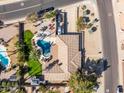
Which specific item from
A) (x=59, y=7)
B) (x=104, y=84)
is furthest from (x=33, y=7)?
(x=104, y=84)

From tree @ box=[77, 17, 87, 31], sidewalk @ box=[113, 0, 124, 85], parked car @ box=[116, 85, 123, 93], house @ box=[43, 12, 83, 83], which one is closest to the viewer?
parked car @ box=[116, 85, 123, 93]

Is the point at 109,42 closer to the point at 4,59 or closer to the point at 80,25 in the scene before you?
the point at 80,25

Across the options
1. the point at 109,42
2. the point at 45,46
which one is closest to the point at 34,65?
the point at 45,46

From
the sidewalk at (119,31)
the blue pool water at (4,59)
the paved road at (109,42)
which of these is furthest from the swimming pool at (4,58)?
the sidewalk at (119,31)

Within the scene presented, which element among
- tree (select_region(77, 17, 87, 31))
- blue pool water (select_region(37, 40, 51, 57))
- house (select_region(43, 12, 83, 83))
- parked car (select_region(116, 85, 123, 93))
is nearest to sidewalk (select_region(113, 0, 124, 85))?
parked car (select_region(116, 85, 123, 93))

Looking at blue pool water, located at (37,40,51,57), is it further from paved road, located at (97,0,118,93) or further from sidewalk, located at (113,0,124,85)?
sidewalk, located at (113,0,124,85)

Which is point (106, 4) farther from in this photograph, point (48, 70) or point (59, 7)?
point (48, 70)
